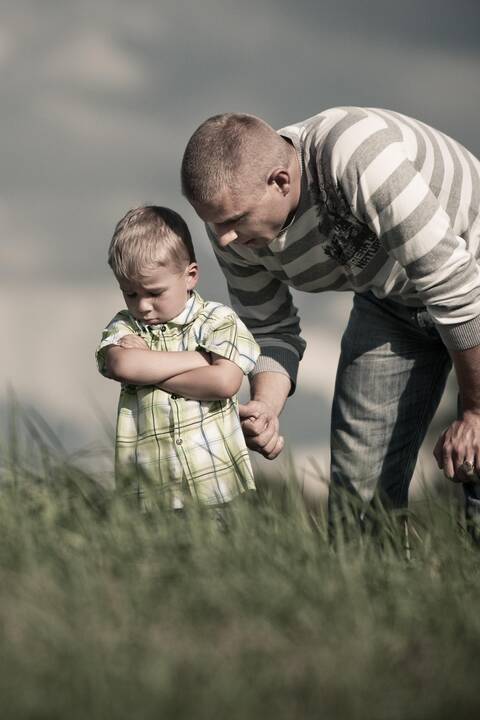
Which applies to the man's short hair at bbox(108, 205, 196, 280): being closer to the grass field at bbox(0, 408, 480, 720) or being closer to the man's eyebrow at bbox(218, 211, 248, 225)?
the man's eyebrow at bbox(218, 211, 248, 225)

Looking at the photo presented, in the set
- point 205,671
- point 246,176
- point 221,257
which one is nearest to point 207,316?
point 246,176

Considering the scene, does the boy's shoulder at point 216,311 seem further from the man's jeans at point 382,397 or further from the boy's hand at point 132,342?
the man's jeans at point 382,397

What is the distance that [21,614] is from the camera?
2316 millimetres

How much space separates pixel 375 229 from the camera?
3.82m

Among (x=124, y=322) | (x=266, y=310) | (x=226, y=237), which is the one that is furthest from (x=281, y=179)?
(x=266, y=310)

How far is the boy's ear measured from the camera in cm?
383

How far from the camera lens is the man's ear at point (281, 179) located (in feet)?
12.7

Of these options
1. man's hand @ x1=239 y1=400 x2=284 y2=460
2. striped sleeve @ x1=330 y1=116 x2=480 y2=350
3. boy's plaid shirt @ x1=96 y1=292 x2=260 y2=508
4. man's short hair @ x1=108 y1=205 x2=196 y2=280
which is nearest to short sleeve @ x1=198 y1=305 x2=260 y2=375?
boy's plaid shirt @ x1=96 y1=292 x2=260 y2=508

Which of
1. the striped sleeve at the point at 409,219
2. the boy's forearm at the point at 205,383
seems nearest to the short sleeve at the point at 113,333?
the boy's forearm at the point at 205,383

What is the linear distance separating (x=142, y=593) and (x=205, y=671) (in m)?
0.40

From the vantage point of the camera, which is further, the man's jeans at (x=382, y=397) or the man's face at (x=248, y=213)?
the man's jeans at (x=382, y=397)

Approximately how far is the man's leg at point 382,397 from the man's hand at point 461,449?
510 mm

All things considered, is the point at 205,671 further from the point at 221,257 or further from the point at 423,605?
the point at 221,257

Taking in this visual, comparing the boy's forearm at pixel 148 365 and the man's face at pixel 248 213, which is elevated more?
the man's face at pixel 248 213
